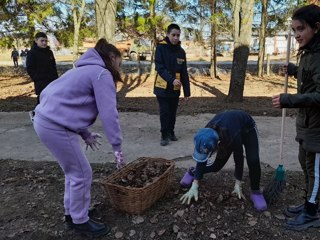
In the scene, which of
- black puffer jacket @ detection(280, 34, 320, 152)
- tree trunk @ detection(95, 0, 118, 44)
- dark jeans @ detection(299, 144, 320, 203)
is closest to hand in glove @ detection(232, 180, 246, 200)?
dark jeans @ detection(299, 144, 320, 203)

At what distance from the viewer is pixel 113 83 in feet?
9.29

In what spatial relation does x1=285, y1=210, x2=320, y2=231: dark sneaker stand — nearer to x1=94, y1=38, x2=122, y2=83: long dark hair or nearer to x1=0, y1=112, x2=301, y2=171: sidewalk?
x1=0, y1=112, x2=301, y2=171: sidewalk

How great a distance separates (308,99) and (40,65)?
16.8 feet

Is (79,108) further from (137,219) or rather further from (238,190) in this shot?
(238,190)

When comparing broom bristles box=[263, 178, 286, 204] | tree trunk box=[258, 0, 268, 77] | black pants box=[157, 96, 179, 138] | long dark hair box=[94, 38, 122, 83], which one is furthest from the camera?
tree trunk box=[258, 0, 268, 77]

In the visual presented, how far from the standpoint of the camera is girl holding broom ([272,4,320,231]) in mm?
2773

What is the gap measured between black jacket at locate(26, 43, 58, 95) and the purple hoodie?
3956 mm

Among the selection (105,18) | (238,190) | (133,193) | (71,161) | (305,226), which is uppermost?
(105,18)

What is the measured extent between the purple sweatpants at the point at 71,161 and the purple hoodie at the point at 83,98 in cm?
7

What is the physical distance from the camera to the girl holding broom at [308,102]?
2.77 meters

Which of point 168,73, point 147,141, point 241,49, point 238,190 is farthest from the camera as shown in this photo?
point 241,49

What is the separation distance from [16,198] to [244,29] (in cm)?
704

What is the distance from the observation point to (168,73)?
5.37 m

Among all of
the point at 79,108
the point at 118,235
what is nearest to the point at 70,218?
the point at 118,235
